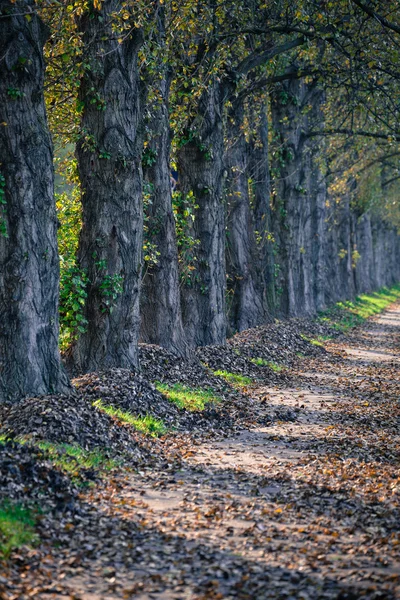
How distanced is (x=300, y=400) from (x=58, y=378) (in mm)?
6600

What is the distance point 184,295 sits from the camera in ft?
67.7

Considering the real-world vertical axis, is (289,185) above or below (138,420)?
above

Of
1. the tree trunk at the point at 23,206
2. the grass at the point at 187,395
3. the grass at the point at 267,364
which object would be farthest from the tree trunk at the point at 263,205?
the tree trunk at the point at 23,206

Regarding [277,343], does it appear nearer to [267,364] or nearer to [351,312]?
[267,364]

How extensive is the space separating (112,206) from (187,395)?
12.2ft

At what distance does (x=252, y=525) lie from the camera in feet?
27.8

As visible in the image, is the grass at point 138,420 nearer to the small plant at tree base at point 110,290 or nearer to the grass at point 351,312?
the small plant at tree base at point 110,290

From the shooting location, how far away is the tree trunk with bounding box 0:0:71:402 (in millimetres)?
11680

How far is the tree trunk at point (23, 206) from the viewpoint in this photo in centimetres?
1168

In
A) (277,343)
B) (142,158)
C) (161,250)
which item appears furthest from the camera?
(277,343)

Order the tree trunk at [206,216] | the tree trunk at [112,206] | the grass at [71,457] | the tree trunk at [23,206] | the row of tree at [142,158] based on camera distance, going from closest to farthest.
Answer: the grass at [71,457] → the tree trunk at [23,206] → the row of tree at [142,158] → the tree trunk at [112,206] → the tree trunk at [206,216]

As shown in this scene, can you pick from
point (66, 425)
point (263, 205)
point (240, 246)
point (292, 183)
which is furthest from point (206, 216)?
point (292, 183)

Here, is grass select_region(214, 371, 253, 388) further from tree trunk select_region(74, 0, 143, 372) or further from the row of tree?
tree trunk select_region(74, 0, 143, 372)

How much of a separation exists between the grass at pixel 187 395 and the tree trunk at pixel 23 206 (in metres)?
3.32
